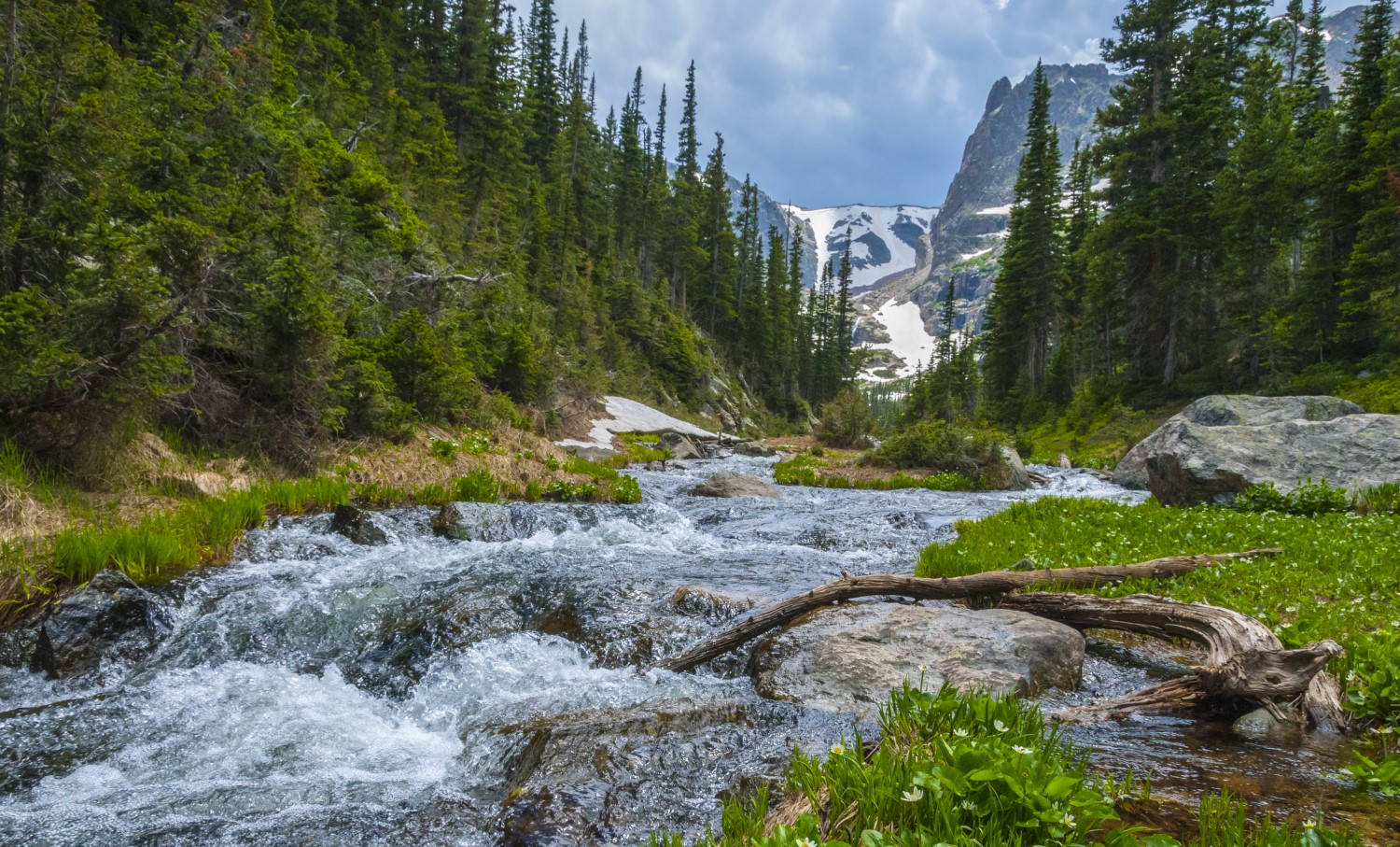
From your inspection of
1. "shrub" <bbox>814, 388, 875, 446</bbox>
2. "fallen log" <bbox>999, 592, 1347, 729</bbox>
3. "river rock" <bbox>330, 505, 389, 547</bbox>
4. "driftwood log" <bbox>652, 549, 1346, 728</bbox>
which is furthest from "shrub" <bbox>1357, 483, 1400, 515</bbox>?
"shrub" <bbox>814, 388, 875, 446</bbox>

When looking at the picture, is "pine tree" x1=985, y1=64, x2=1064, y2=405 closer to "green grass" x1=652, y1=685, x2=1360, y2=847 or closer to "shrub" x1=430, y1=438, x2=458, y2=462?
"shrub" x1=430, y1=438, x2=458, y2=462

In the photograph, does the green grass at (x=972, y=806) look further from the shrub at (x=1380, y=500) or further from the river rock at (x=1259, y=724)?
the shrub at (x=1380, y=500)

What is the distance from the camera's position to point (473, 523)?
10305mm

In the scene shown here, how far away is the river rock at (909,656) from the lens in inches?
173

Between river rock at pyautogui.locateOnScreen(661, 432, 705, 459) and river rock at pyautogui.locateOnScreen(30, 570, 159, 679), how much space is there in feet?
72.0

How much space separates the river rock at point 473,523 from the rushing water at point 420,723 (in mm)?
1506

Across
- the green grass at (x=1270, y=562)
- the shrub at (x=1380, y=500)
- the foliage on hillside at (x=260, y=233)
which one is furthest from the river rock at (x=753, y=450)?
the shrub at (x=1380, y=500)

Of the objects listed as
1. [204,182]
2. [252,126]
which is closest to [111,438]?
[204,182]

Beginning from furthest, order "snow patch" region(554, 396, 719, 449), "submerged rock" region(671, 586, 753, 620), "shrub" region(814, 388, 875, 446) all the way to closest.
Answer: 1. "shrub" region(814, 388, 875, 446)
2. "snow patch" region(554, 396, 719, 449)
3. "submerged rock" region(671, 586, 753, 620)

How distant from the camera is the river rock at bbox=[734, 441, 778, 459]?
111 ft

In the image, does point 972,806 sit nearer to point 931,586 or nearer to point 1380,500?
point 931,586

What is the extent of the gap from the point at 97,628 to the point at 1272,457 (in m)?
18.0

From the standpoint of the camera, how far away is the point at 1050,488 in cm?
2097

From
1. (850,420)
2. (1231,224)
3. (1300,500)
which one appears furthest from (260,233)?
(1231,224)
